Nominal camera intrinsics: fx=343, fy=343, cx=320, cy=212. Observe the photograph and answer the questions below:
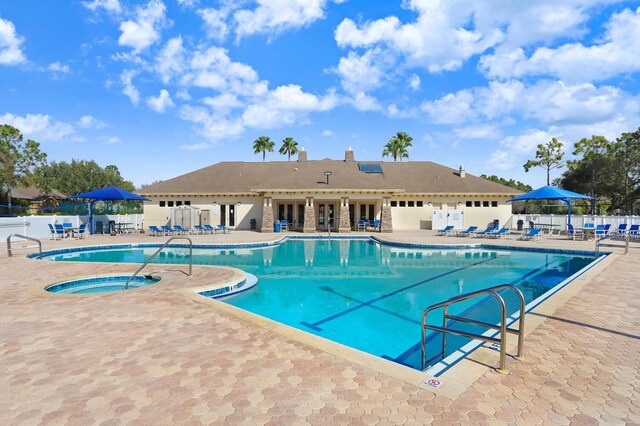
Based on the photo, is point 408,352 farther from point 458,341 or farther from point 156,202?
point 156,202

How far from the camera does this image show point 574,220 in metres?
26.3

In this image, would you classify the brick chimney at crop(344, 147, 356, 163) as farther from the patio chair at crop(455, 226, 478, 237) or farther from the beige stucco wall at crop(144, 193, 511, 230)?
the patio chair at crop(455, 226, 478, 237)

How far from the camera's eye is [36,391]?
3582 mm

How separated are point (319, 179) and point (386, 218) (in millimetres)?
6076

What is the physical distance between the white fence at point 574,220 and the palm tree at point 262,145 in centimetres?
3205

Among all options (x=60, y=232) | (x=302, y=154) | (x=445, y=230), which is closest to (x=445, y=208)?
(x=445, y=230)

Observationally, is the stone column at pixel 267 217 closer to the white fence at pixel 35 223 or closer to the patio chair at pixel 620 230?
the white fence at pixel 35 223

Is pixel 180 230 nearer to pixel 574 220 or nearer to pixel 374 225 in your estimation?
pixel 374 225

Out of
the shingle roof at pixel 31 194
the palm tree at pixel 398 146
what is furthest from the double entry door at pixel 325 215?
the shingle roof at pixel 31 194

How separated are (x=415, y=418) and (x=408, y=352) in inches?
126

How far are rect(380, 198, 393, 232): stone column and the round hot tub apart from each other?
18483 millimetres

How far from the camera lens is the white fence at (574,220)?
23891 mm

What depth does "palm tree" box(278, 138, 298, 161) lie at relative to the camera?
49.9 meters

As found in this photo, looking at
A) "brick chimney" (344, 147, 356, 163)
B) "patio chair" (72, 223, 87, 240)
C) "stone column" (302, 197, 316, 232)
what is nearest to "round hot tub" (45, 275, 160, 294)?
"patio chair" (72, 223, 87, 240)
